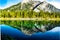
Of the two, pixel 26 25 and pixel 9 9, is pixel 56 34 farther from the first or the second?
pixel 9 9


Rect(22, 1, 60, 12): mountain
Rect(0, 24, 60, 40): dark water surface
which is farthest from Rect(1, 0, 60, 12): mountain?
Rect(0, 24, 60, 40): dark water surface

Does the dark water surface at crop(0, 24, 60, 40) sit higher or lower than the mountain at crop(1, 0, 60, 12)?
lower

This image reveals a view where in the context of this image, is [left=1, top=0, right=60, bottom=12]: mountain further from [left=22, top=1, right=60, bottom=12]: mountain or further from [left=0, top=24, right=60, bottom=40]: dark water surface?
[left=0, top=24, right=60, bottom=40]: dark water surface

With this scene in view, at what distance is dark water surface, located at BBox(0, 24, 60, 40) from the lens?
4953 mm

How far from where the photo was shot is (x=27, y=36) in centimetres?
500

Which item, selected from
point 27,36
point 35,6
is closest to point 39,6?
point 35,6

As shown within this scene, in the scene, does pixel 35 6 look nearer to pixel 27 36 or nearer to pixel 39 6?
pixel 39 6

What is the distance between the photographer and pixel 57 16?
4.96 meters

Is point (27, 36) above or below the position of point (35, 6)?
below

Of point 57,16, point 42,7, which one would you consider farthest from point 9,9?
point 57,16

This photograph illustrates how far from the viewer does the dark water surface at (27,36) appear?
4953mm

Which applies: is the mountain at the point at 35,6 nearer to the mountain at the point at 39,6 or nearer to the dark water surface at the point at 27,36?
the mountain at the point at 39,6

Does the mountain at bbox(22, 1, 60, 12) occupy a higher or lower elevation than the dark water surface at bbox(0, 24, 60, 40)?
higher

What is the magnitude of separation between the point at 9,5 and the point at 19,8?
0.90 ft
